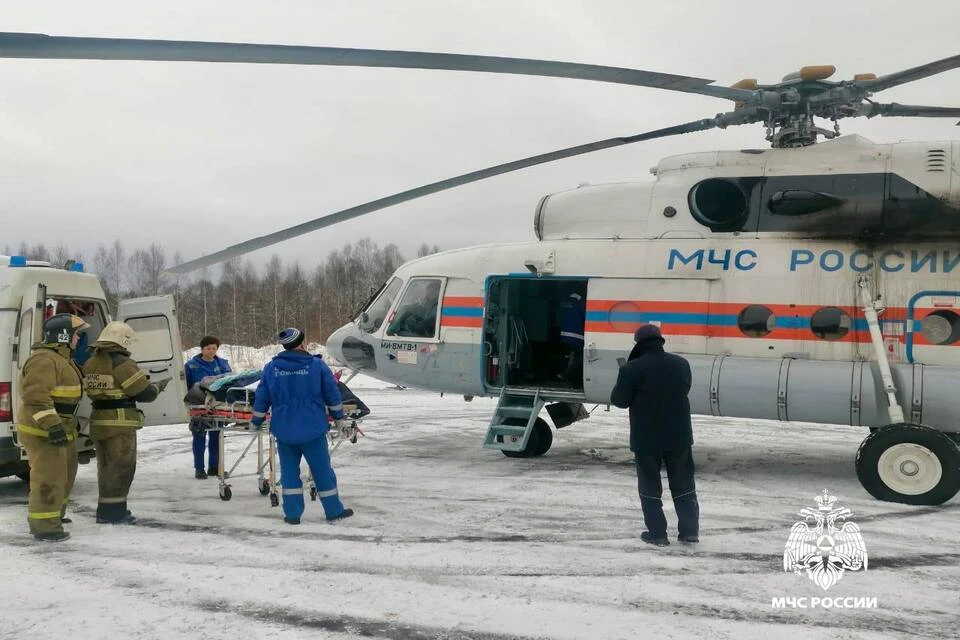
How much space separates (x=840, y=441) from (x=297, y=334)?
8.83 meters

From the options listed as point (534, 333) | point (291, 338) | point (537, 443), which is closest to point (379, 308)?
point (534, 333)

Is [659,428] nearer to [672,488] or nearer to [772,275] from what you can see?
[672,488]

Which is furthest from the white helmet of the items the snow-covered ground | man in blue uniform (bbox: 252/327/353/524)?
the snow-covered ground

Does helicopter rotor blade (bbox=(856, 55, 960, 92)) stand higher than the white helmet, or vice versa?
helicopter rotor blade (bbox=(856, 55, 960, 92))

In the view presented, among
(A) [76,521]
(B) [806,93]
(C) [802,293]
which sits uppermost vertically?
(B) [806,93]

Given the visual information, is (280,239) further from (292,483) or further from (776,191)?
(776,191)

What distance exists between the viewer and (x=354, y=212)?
8.40 meters

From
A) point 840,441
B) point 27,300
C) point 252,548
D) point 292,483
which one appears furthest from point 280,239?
point 840,441

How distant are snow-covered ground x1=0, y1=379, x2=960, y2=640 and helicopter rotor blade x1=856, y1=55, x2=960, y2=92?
12.8 ft

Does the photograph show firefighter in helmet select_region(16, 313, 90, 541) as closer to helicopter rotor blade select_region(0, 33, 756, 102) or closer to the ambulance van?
the ambulance van

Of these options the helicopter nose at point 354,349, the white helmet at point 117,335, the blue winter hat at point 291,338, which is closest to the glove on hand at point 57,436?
the white helmet at point 117,335

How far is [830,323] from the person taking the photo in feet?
25.0

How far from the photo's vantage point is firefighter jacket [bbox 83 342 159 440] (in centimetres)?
586

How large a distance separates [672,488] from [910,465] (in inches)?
117
